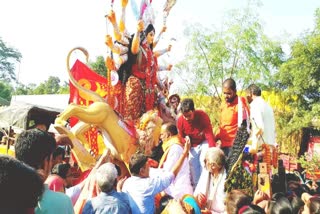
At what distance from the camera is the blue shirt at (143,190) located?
3764mm

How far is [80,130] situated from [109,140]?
479 millimetres

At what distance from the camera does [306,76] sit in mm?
15094

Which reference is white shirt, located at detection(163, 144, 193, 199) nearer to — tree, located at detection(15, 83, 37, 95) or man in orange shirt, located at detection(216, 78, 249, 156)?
man in orange shirt, located at detection(216, 78, 249, 156)

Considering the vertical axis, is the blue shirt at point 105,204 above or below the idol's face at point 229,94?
below

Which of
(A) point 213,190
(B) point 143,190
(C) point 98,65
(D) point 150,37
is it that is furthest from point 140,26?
(C) point 98,65

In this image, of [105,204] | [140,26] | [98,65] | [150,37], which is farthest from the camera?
[98,65]

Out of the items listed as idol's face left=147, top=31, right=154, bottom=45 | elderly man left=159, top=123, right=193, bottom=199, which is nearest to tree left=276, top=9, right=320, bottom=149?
idol's face left=147, top=31, right=154, bottom=45

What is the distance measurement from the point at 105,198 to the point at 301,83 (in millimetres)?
12971

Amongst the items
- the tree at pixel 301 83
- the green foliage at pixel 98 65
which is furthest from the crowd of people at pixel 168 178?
the green foliage at pixel 98 65

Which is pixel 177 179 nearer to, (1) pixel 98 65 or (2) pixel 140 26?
(2) pixel 140 26

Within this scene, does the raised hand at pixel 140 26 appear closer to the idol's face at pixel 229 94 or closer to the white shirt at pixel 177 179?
the idol's face at pixel 229 94

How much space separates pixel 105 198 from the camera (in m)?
3.38

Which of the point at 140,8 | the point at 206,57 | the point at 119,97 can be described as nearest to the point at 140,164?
the point at 119,97

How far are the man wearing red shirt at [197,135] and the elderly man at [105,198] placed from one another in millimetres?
2120
